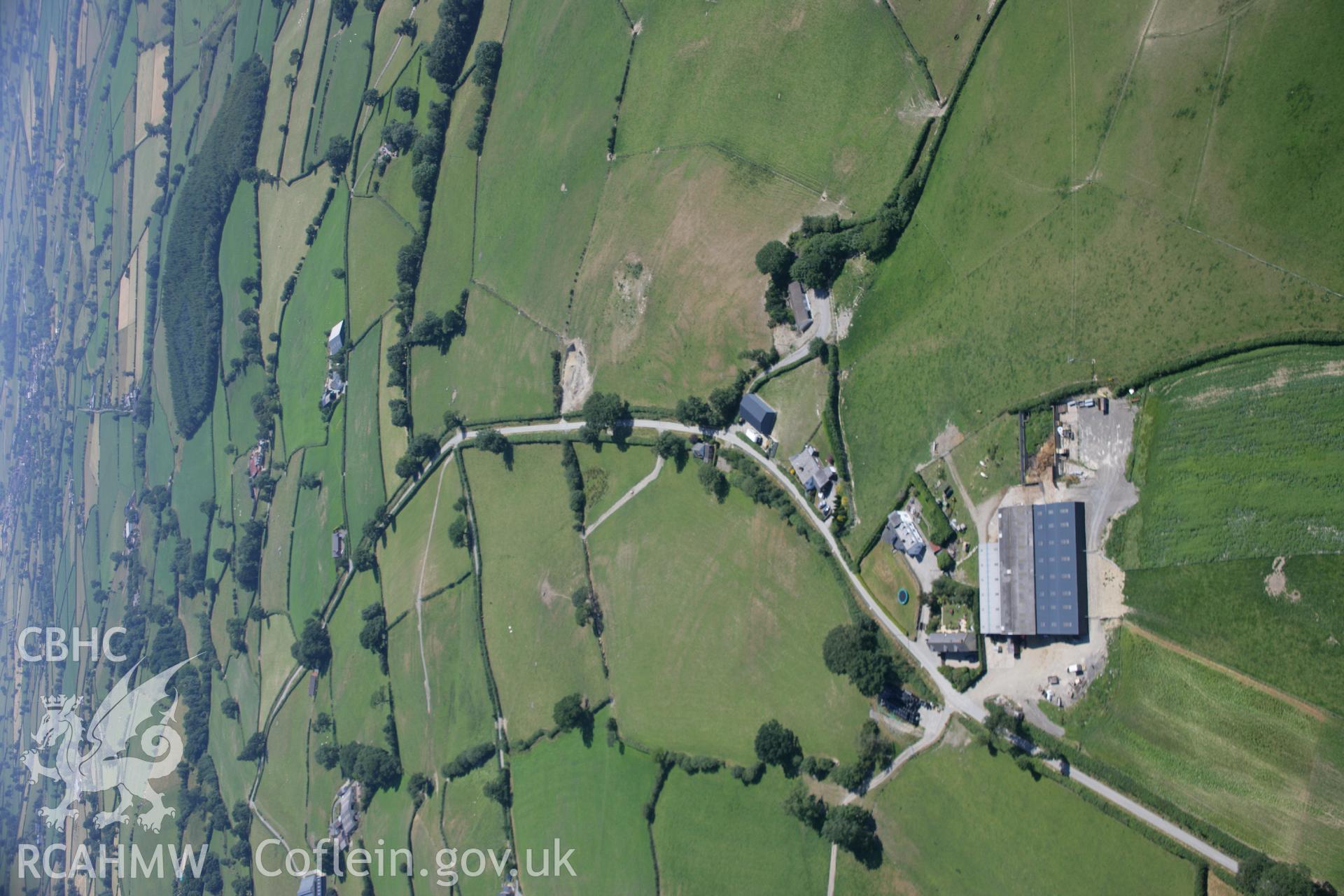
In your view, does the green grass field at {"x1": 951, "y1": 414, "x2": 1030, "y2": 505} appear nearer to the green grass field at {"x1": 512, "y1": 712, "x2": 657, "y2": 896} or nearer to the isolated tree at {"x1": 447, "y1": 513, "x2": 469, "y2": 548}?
the green grass field at {"x1": 512, "y1": 712, "x2": 657, "y2": 896}

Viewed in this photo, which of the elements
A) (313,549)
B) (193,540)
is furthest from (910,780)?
(193,540)

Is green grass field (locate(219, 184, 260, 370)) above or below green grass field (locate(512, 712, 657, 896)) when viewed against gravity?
above

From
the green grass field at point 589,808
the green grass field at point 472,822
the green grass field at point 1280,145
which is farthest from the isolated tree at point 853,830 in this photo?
the green grass field at point 1280,145

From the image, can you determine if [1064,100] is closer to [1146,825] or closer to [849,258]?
[849,258]

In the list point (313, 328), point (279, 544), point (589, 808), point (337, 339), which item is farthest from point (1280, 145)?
point (279, 544)

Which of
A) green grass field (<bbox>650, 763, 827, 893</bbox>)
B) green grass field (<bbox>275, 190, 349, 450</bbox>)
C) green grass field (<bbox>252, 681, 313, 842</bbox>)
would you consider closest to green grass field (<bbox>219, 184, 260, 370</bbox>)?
green grass field (<bbox>275, 190, 349, 450</bbox>)
